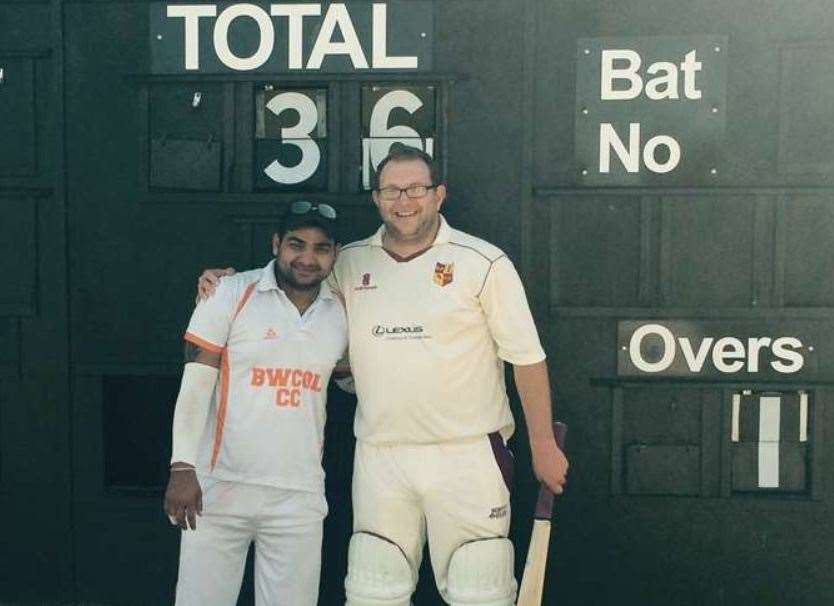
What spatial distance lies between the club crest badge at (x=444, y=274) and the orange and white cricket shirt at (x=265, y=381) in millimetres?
361

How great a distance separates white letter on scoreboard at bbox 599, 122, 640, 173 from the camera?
11.3 feet

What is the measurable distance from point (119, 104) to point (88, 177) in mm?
278

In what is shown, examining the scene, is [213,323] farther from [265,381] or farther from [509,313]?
[509,313]

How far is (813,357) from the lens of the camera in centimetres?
342

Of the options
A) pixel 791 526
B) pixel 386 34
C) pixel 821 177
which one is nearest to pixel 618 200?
pixel 821 177

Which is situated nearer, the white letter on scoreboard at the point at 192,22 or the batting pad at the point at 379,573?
the batting pad at the point at 379,573

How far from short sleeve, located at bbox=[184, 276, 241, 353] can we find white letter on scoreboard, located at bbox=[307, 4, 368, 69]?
3.25 feet

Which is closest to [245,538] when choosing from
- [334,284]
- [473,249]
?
[334,284]

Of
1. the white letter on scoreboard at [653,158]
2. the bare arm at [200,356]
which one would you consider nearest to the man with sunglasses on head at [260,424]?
the bare arm at [200,356]

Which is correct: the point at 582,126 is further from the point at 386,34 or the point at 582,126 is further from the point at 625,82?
the point at 386,34

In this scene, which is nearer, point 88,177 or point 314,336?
point 314,336

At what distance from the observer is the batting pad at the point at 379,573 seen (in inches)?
120

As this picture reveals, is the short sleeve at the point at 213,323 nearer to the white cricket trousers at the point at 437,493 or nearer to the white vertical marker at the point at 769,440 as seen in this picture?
the white cricket trousers at the point at 437,493

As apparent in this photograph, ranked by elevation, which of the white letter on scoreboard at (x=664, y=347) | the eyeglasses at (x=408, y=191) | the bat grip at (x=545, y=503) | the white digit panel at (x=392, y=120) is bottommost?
the bat grip at (x=545, y=503)
